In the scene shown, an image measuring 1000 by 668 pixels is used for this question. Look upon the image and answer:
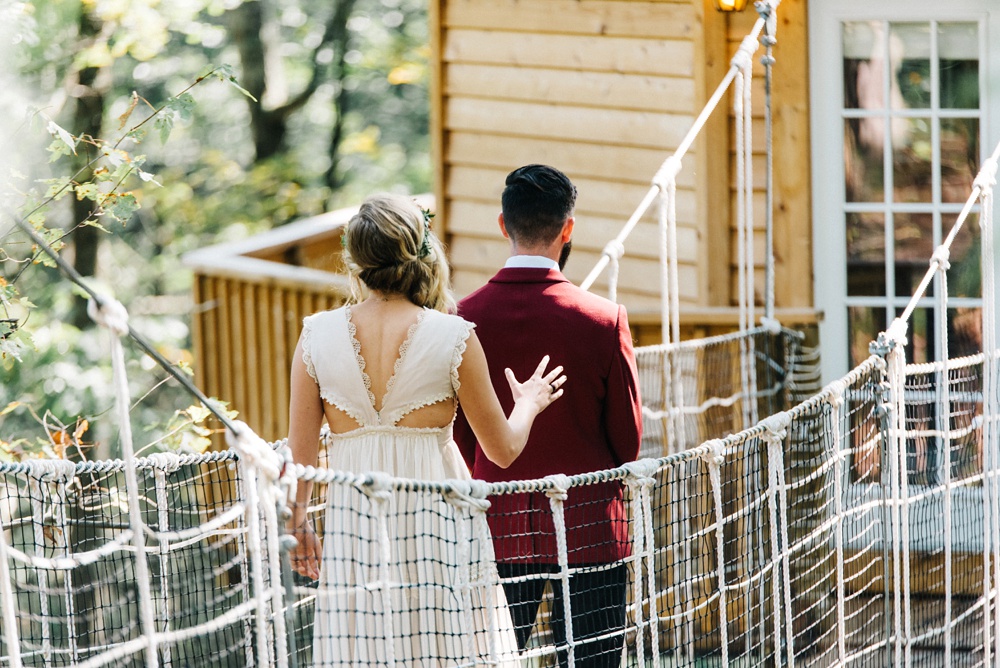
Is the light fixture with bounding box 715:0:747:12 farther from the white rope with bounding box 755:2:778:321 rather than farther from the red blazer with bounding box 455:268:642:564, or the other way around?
the red blazer with bounding box 455:268:642:564

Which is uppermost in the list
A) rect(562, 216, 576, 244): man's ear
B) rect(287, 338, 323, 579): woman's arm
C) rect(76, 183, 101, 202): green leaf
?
rect(76, 183, 101, 202): green leaf

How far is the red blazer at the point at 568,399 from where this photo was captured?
92.1 inches

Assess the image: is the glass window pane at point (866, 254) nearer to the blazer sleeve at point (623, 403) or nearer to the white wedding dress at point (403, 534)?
the blazer sleeve at point (623, 403)

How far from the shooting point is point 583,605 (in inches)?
94.9

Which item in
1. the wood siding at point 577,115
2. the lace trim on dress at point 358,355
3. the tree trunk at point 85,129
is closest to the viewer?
the lace trim on dress at point 358,355

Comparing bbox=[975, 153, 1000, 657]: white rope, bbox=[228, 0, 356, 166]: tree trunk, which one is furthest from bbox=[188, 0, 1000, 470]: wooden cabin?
bbox=[228, 0, 356, 166]: tree trunk

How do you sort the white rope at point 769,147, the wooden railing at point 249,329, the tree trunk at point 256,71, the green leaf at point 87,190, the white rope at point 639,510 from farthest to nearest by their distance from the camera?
the tree trunk at point 256,71, the wooden railing at point 249,329, the white rope at point 769,147, the green leaf at point 87,190, the white rope at point 639,510

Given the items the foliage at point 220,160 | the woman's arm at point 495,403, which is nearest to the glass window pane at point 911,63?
the woman's arm at point 495,403

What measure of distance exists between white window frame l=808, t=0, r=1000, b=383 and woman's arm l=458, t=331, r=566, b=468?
2.35 metres

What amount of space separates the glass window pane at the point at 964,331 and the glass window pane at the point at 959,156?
386 millimetres

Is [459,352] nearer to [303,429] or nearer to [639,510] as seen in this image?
[303,429]

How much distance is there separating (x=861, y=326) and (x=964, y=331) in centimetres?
34

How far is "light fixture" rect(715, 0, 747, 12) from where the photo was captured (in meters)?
4.27

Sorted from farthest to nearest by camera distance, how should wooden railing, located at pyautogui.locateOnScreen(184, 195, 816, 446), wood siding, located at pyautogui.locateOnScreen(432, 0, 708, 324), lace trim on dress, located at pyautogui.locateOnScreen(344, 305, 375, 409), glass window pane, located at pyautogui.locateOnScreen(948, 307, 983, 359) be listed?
wooden railing, located at pyautogui.locateOnScreen(184, 195, 816, 446), wood siding, located at pyautogui.locateOnScreen(432, 0, 708, 324), glass window pane, located at pyautogui.locateOnScreen(948, 307, 983, 359), lace trim on dress, located at pyautogui.locateOnScreen(344, 305, 375, 409)
